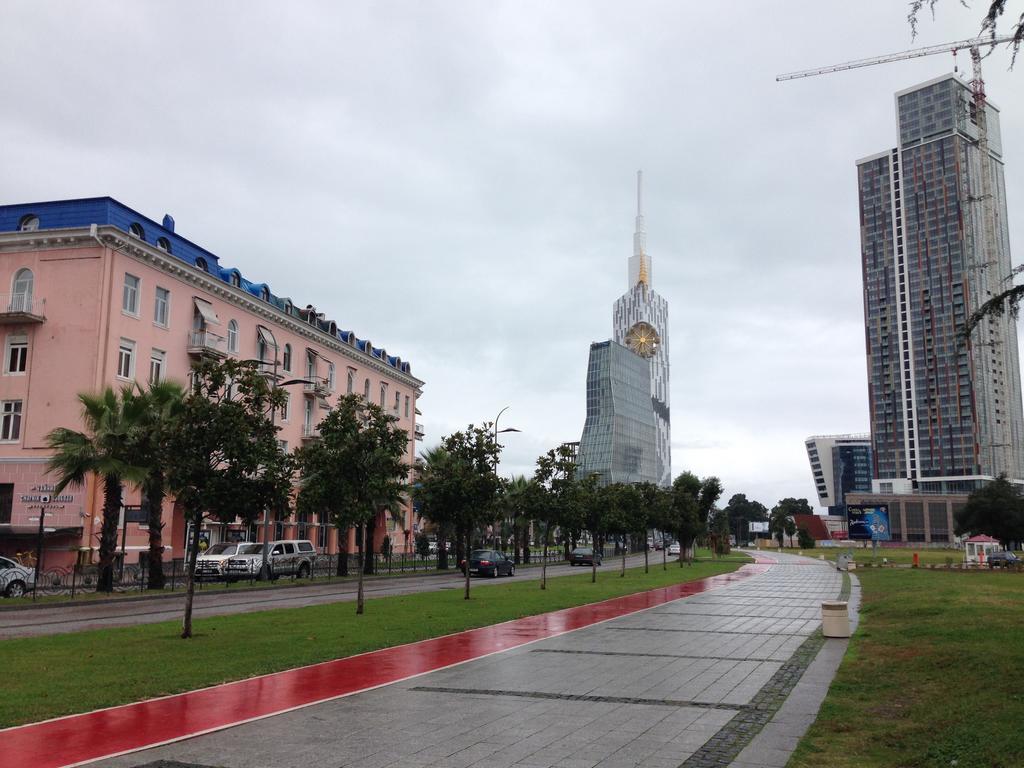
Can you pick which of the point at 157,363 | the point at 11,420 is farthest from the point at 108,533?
the point at 157,363

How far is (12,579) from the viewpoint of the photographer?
26.4 m

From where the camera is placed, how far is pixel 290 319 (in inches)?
2126

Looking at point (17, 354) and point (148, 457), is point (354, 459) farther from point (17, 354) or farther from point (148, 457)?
point (17, 354)

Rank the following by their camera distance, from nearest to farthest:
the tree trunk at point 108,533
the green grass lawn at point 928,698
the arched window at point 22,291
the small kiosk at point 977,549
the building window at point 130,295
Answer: the green grass lawn at point 928,698
the tree trunk at point 108,533
the arched window at point 22,291
the building window at point 130,295
the small kiosk at point 977,549

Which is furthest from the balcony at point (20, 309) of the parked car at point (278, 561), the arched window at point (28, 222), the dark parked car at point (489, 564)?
the dark parked car at point (489, 564)

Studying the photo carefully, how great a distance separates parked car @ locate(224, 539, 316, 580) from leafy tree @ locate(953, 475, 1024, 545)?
6947cm

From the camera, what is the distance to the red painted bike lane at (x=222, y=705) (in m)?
7.70

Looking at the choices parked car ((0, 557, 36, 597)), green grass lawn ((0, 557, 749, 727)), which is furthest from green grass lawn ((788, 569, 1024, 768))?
parked car ((0, 557, 36, 597))

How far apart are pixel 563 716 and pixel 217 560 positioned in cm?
3097

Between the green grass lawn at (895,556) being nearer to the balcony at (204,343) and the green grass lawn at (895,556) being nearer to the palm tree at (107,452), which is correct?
the balcony at (204,343)

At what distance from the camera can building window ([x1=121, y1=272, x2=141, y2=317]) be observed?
129 ft

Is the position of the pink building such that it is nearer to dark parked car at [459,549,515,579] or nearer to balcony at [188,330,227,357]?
balcony at [188,330,227,357]

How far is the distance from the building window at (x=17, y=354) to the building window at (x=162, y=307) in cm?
582

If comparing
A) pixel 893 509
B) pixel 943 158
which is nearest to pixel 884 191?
pixel 943 158
